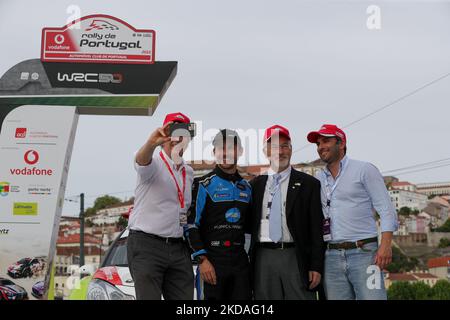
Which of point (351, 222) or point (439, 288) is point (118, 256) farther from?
point (439, 288)

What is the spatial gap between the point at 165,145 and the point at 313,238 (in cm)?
121

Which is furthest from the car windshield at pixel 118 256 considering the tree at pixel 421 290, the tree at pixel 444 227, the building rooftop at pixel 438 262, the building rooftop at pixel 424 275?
the building rooftop at pixel 424 275

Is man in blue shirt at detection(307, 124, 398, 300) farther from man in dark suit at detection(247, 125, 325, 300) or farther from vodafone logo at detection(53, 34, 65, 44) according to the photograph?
vodafone logo at detection(53, 34, 65, 44)

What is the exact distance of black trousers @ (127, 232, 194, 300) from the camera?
366 cm

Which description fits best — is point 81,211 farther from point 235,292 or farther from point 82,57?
point 235,292

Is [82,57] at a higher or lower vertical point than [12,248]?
higher

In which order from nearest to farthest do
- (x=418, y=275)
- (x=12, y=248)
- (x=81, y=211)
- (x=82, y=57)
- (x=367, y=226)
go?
(x=367, y=226)
(x=12, y=248)
(x=82, y=57)
(x=81, y=211)
(x=418, y=275)

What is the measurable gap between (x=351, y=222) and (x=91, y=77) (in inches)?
214

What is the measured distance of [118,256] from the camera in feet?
18.3

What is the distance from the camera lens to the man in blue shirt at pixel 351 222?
3.85 meters

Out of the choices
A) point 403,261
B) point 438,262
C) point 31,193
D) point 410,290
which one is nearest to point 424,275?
point 410,290

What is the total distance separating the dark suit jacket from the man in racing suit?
101 mm

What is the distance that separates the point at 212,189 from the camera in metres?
3.77
